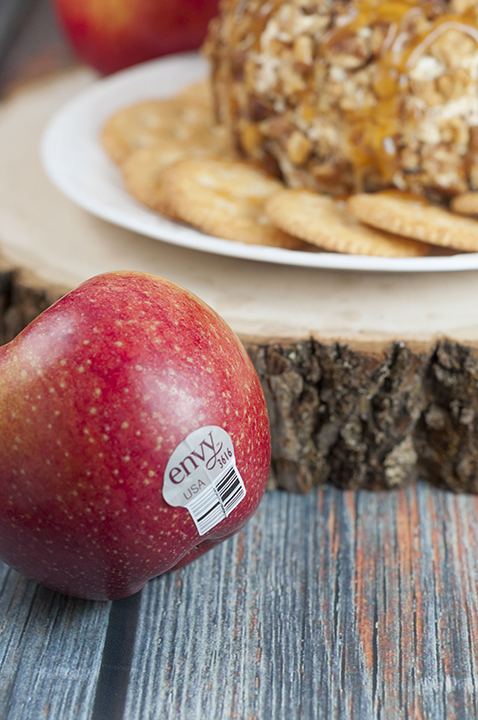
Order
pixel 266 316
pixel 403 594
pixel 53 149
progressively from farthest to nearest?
pixel 53 149, pixel 266 316, pixel 403 594

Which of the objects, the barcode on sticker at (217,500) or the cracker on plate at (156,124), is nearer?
the barcode on sticker at (217,500)

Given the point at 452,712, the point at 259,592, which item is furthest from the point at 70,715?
the point at 452,712

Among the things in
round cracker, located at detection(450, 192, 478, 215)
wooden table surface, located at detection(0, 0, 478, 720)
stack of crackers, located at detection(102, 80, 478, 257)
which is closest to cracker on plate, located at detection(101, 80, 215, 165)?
stack of crackers, located at detection(102, 80, 478, 257)

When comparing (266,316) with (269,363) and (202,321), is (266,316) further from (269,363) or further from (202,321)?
(202,321)

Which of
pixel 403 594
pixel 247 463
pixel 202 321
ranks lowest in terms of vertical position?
pixel 403 594

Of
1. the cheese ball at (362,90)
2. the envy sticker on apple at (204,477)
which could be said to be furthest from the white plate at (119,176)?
the envy sticker on apple at (204,477)

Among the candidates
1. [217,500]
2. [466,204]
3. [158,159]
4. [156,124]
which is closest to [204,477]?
[217,500]

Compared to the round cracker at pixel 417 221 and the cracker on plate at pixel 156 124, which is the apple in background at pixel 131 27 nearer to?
the cracker on plate at pixel 156 124
